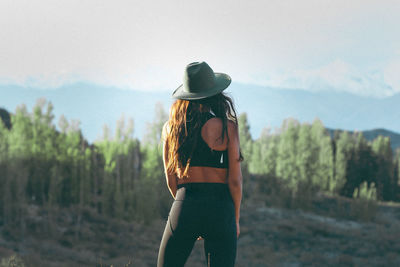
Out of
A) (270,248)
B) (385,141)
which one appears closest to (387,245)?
(270,248)

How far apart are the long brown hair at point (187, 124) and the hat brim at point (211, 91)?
3cm

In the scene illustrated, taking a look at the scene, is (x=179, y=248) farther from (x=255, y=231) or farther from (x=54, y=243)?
(x=255, y=231)

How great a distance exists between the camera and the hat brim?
254 cm

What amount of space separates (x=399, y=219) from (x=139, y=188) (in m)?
28.7

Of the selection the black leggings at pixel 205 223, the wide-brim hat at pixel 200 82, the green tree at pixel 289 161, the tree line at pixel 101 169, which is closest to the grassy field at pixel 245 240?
the tree line at pixel 101 169

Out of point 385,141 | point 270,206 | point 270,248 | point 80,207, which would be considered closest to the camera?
point 270,248

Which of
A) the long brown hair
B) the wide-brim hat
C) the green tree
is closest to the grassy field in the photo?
the green tree

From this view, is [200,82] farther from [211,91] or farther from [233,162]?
[233,162]

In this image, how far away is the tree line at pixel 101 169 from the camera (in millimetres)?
29562

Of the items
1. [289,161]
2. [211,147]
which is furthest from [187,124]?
[289,161]

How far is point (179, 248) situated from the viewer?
2.52 m

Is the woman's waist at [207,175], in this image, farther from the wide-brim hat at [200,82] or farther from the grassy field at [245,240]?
the grassy field at [245,240]

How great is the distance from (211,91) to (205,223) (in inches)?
31.2

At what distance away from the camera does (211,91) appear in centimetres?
256
